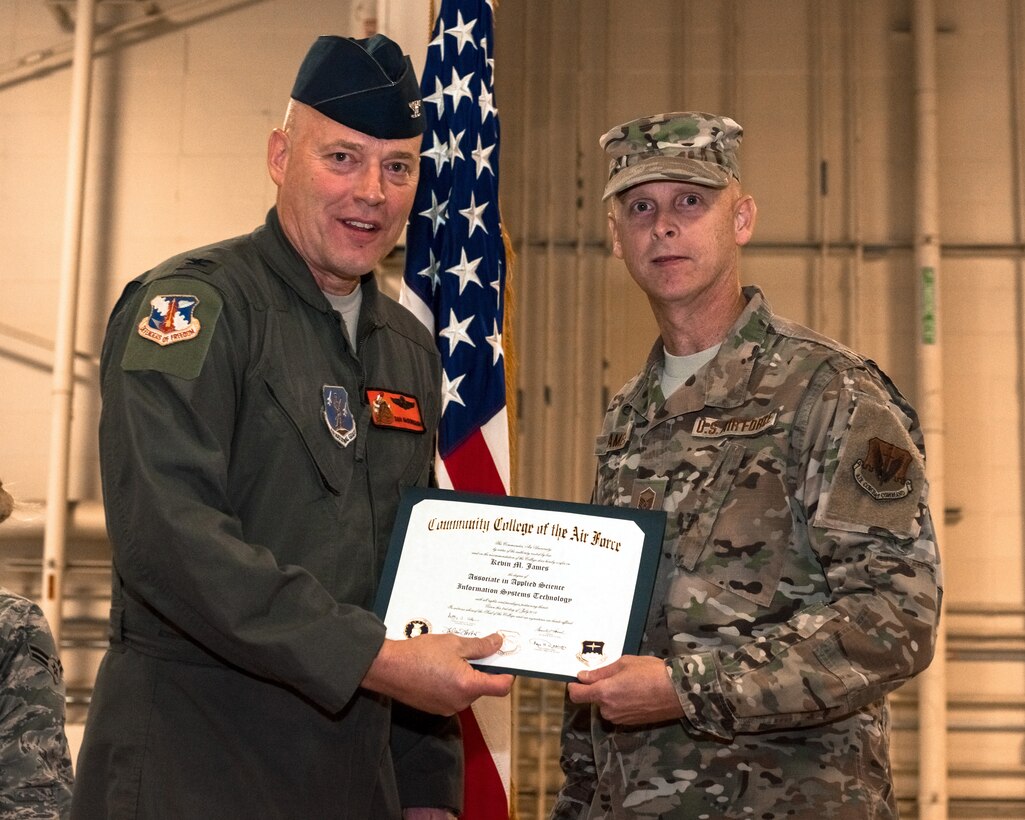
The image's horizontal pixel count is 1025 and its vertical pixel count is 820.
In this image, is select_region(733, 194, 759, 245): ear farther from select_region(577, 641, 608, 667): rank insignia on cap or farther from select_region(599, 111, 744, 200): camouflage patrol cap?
select_region(577, 641, 608, 667): rank insignia on cap

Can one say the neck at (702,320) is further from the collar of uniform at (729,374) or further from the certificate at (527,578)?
the certificate at (527,578)

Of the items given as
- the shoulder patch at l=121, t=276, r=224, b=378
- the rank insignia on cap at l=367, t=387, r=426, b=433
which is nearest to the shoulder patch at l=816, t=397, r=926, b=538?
the rank insignia on cap at l=367, t=387, r=426, b=433

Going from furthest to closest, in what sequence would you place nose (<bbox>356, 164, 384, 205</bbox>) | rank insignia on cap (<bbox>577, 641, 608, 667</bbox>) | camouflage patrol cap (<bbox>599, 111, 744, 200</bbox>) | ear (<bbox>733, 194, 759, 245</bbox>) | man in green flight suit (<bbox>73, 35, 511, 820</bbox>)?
ear (<bbox>733, 194, 759, 245</bbox>) < camouflage patrol cap (<bbox>599, 111, 744, 200</bbox>) < nose (<bbox>356, 164, 384, 205</bbox>) < rank insignia on cap (<bbox>577, 641, 608, 667</bbox>) < man in green flight suit (<bbox>73, 35, 511, 820</bbox>)

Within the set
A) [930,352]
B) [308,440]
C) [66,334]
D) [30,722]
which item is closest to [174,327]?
[308,440]

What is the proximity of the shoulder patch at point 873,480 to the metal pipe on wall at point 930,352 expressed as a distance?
486 centimetres

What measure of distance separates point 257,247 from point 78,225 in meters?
4.79

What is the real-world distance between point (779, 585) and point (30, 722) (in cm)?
134

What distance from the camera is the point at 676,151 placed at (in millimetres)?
2184

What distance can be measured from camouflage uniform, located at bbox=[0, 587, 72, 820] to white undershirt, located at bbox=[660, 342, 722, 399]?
4.14ft

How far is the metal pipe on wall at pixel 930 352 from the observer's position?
6.35 metres

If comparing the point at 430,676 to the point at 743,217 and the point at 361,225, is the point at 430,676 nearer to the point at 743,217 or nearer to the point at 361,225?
the point at 361,225

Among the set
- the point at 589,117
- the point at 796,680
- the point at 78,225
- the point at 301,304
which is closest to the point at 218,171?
the point at 78,225

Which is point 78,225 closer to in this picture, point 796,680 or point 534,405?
point 534,405

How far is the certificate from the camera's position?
6.24 feet
